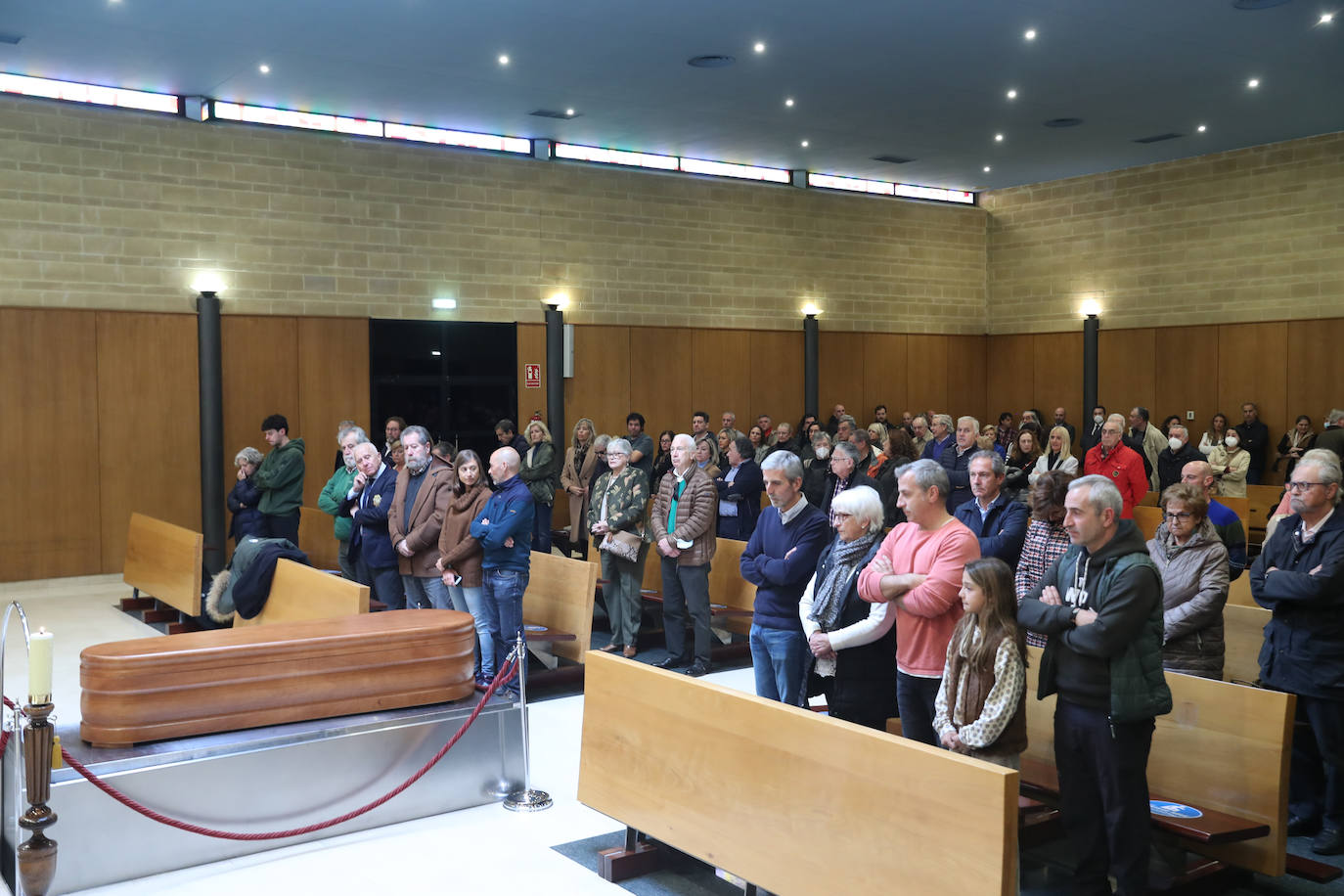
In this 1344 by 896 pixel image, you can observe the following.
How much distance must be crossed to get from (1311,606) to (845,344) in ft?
44.7

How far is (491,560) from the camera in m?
7.37

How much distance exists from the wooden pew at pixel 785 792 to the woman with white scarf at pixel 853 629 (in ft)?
2.68

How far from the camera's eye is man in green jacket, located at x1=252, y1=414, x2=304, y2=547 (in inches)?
405

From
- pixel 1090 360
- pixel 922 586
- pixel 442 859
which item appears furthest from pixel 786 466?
pixel 1090 360

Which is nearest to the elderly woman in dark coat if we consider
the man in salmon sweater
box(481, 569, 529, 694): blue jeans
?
the man in salmon sweater

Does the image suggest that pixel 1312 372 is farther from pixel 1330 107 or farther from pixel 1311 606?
pixel 1311 606

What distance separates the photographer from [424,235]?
14.7 m

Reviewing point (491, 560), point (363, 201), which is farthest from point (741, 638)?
point (363, 201)

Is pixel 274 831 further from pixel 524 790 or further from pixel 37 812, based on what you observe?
pixel 37 812

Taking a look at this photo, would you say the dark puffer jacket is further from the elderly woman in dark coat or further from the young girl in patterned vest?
the young girl in patterned vest

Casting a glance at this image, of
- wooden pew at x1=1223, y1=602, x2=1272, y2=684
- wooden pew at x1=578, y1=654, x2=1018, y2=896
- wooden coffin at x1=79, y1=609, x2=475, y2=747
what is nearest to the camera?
wooden pew at x1=578, y1=654, x2=1018, y2=896

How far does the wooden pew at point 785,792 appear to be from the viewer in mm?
3484

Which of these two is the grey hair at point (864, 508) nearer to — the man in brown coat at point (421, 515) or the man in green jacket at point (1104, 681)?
the man in green jacket at point (1104, 681)

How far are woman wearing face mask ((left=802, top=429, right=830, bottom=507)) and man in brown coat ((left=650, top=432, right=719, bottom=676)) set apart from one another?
2.79m
